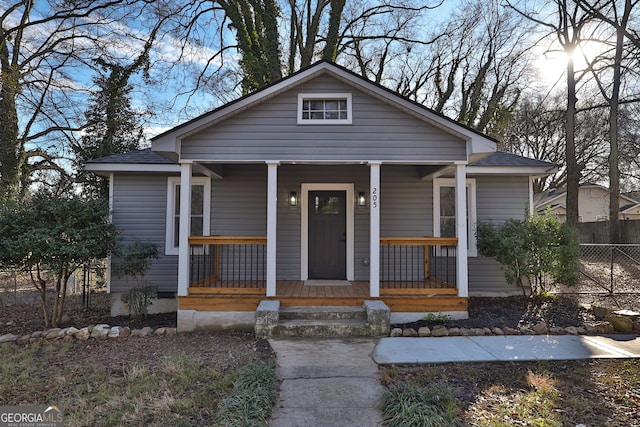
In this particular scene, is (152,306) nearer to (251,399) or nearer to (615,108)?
(251,399)

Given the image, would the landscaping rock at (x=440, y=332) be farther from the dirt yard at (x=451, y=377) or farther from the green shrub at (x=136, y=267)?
the green shrub at (x=136, y=267)

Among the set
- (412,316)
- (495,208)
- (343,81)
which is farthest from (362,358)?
(495,208)

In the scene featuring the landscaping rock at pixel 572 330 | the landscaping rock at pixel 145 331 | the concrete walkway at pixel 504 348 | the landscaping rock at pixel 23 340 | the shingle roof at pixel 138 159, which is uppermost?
the shingle roof at pixel 138 159

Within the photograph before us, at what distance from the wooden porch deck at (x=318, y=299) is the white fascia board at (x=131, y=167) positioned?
276 centimetres

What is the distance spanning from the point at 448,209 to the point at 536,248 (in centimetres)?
181

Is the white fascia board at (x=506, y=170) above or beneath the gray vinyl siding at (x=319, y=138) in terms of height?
beneath

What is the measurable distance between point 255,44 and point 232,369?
1212cm

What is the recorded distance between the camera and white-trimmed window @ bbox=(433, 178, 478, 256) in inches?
303

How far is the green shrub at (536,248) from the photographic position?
262 inches

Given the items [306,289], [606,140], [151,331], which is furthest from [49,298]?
[606,140]

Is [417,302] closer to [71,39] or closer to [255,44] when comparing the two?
[255,44]

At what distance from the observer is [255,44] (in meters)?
13.1

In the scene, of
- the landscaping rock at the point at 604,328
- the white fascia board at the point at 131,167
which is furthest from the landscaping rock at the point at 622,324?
the white fascia board at the point at 131,167

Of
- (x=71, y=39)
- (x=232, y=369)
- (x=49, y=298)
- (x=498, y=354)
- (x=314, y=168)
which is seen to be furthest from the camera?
(x=71, y=39)
